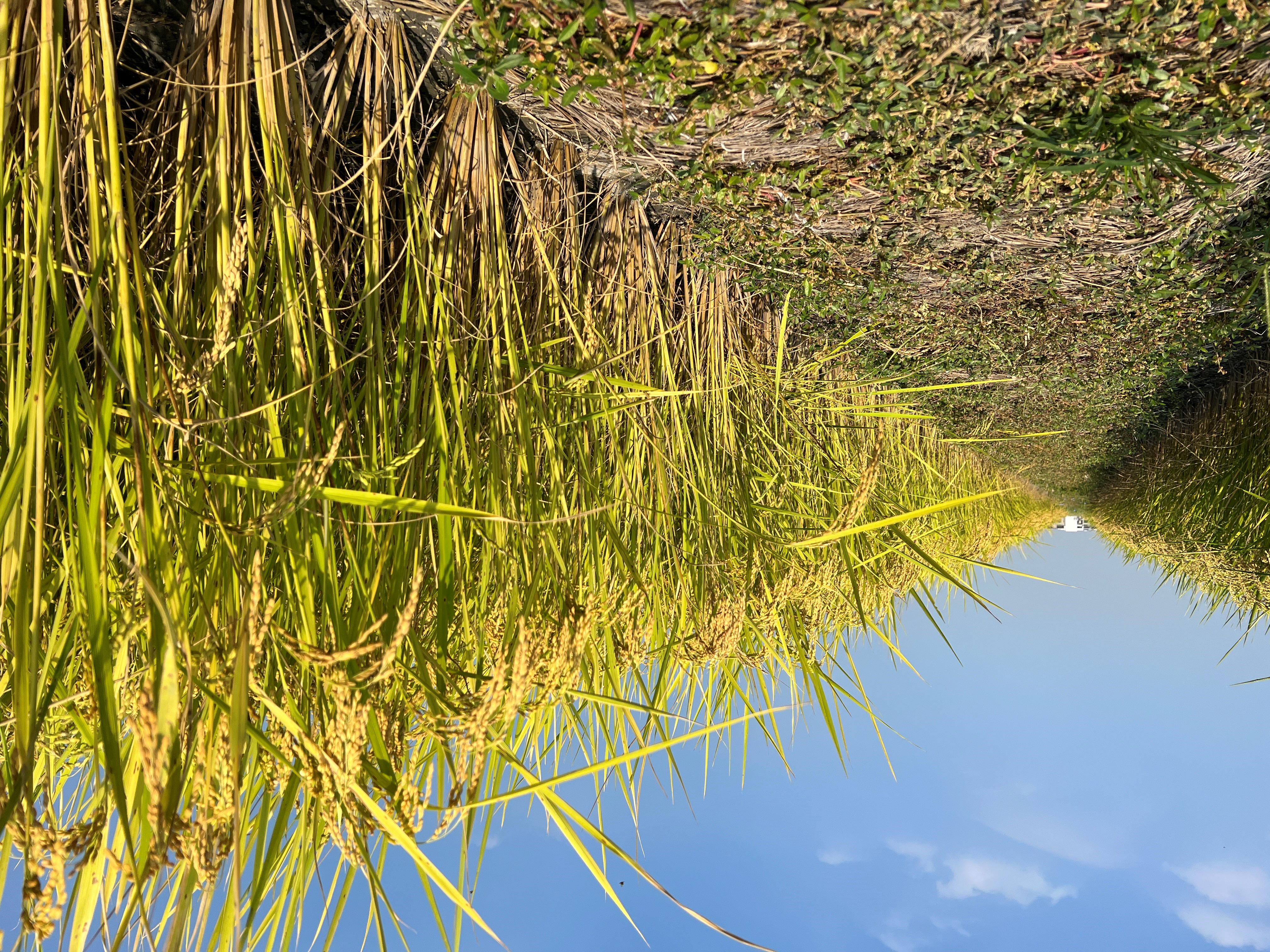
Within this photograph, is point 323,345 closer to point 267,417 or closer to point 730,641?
point 267,417

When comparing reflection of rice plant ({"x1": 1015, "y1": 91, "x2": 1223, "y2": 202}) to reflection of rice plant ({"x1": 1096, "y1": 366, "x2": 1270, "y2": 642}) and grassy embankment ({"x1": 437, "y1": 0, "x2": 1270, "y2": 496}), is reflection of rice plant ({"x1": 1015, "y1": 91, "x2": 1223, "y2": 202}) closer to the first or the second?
grassy embankment ({"x1": 437, "y1": 0, "x2": 1270, "y2": 496})

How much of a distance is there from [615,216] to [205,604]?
3.77 feet

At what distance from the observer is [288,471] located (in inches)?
29.1

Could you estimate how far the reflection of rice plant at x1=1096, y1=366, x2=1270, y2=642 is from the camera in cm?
229

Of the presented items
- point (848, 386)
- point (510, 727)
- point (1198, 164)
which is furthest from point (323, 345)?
point (1198, 164)

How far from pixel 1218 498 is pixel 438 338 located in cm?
350

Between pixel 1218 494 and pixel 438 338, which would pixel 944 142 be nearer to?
pixel 438 338

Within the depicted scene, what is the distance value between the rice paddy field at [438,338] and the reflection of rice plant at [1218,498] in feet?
3.40

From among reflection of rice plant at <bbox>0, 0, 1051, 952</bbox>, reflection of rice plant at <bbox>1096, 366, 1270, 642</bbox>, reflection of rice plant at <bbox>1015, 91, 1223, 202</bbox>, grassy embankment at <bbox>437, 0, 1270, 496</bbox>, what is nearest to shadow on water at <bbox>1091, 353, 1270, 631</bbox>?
reflection of rice plant at <bbox>1096, 366, 1270, 642</bbox>

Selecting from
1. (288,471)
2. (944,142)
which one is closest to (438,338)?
(288,471)

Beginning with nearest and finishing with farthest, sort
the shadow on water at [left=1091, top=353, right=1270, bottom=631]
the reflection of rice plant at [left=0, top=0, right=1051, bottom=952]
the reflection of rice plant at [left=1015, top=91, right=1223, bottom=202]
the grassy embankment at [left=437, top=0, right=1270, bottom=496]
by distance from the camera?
the reflection of rice plant at [left=0, top=0, right=1051, bottom=952], the grassy embankment at [left=437, top=0, right=1270, bottom=496], the reflection of rice plant at [left=1015, top=91, right=1223, bottom=202], the shadow on water at [left=1091, top=353, right=1270, bottom=631]

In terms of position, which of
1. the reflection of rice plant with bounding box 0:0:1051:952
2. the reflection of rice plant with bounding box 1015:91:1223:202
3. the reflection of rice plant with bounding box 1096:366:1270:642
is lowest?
the reflection of rice plant with bounding box 0:0:1051:952

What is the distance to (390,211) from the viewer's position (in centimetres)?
99

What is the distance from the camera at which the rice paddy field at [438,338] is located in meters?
0.59
